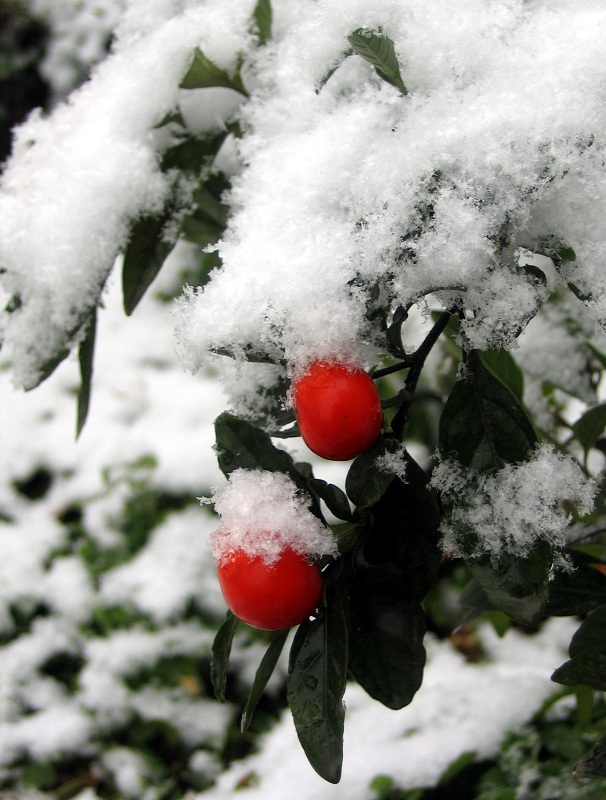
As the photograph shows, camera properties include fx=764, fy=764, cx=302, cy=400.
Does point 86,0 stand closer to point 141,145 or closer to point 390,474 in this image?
point 141,145

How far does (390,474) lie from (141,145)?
592mm

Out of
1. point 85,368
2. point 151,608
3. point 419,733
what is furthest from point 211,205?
point 151,608

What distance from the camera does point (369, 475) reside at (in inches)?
25.5

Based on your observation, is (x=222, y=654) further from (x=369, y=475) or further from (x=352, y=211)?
(x=352, y=211)

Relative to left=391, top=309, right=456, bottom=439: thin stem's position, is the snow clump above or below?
below

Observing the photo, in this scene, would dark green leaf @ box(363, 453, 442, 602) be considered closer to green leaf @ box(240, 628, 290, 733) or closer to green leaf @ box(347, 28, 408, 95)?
green leaf @ box(240, 628, 290, 733)

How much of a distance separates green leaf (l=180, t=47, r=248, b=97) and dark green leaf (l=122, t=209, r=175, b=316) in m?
0.16

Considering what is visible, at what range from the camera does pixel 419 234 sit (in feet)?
2.10

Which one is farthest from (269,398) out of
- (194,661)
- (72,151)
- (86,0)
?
(86,0)

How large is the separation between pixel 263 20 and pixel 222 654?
76cm

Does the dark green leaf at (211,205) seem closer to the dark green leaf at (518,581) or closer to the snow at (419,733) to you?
the dark green leaf at (518,581)

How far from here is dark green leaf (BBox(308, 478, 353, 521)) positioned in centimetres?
67

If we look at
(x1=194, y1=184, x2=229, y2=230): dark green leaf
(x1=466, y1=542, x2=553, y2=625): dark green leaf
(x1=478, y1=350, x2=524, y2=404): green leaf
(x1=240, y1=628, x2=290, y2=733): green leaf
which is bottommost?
(x1=478, y1=350, x2=524, y2=404): green leaf

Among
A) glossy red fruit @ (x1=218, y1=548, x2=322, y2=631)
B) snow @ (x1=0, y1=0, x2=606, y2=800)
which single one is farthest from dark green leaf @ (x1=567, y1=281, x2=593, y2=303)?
glossy red fruit @ (x1=218, y1=548, x2=322, y2=631)
